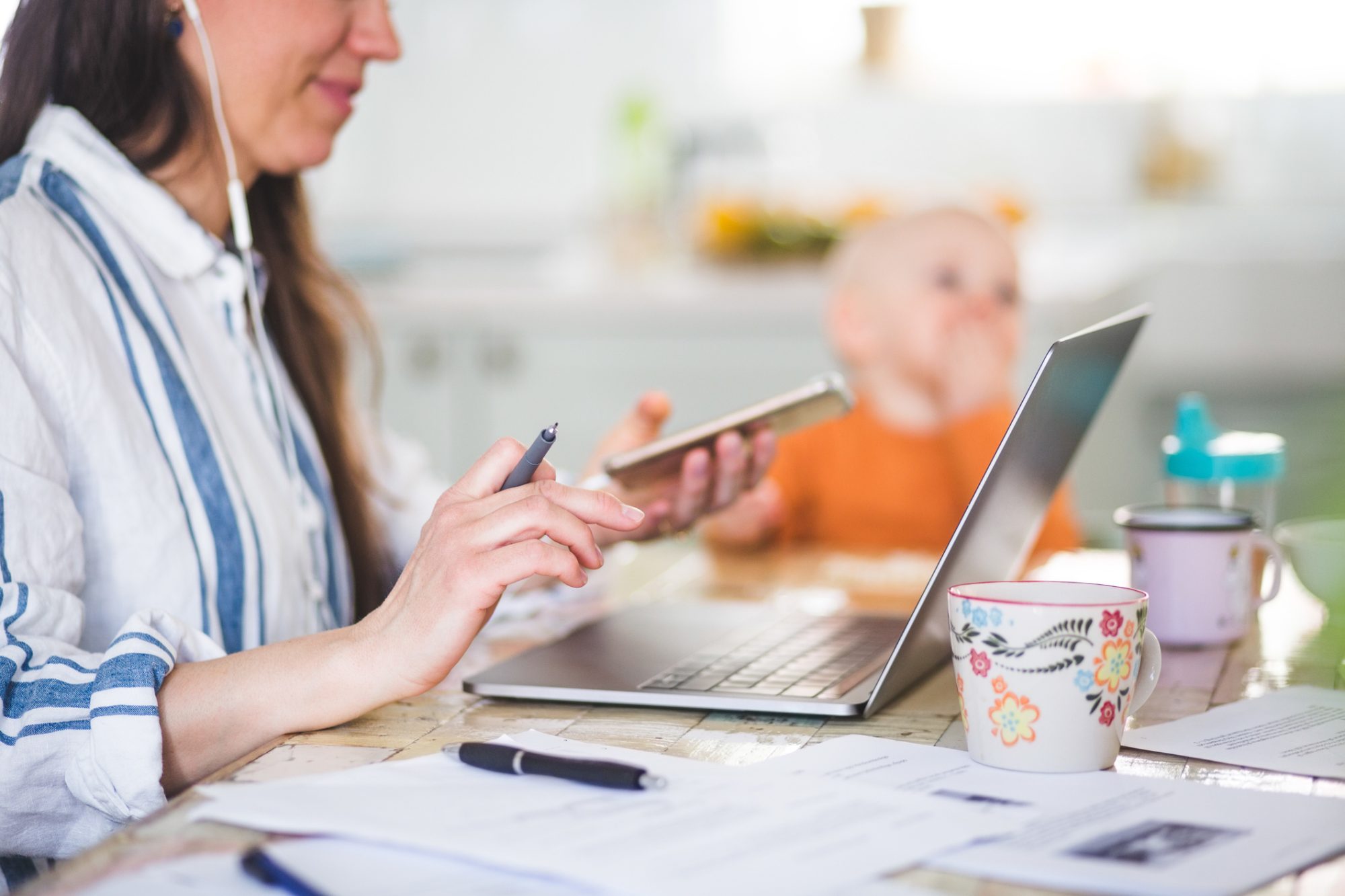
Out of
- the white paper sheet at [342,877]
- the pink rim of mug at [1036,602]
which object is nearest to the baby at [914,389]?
the pink rim of mug at [1036,602]

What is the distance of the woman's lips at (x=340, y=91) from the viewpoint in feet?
3.86

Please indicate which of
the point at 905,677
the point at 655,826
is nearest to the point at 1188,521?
the point at 905,677

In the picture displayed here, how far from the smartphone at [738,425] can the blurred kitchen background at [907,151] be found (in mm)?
1866

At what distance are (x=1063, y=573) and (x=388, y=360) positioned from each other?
6.46 ft

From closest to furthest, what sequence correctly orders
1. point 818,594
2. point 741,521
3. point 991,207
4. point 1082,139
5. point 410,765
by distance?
point 410,765 < point 818,594 < point 741,521 < point 991,207 < point 1082,139

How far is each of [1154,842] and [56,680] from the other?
1.84 ft

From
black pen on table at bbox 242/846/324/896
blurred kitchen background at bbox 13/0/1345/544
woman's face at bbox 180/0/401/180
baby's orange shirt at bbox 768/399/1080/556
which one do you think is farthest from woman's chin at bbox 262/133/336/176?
blurred kitchen background at bbox 13/0/1345/544

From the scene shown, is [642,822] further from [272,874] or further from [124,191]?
[124,191]

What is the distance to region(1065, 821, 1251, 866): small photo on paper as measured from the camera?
1.88 ft

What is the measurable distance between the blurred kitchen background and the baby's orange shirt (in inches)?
42.2

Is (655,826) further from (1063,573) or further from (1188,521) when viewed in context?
(1063,573)

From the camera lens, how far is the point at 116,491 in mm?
934

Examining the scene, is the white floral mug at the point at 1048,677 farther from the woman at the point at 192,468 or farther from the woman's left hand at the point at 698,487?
the woman's left hand at the point at 698,487

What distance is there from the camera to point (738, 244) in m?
2.95
